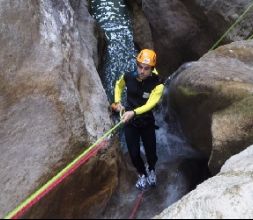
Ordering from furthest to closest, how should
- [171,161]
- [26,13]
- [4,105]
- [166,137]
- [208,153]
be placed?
[166,137] → [171,161] → [208,153] → [26,13] → [4,105]

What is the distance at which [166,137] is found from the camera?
29.1 ft

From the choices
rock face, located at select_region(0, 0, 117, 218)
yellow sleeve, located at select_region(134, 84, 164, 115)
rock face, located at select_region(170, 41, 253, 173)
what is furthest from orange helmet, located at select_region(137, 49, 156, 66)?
rock face, located at select_region(170, 41, 253, 173)

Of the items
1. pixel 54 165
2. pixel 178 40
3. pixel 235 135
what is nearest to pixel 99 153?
pixel 54 165

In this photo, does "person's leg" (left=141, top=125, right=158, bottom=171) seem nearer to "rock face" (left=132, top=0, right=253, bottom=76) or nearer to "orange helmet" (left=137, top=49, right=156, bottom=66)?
"orange helmet" (left=137, top=49, right=156, bottom=66)

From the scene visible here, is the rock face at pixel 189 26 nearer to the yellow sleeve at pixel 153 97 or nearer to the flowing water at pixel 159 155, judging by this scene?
the flowing water at pixel 159 155

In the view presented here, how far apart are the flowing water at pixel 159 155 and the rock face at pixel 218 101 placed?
0.47m

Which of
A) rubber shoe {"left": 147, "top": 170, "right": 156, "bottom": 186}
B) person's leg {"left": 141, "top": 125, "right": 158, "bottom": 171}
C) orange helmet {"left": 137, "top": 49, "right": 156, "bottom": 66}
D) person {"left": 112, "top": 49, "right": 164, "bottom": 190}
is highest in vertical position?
orange helmet {"left": 137, "top": 49, "right": 156, "bottom": 66}

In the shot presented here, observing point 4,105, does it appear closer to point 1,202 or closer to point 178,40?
point 1,202

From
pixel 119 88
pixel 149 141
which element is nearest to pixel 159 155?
pixel 149 141

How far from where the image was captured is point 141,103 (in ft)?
20.6

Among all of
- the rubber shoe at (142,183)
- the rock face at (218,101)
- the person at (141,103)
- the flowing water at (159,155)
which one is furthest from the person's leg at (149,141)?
the rock face at (218,101)

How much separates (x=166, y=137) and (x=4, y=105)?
4.01m

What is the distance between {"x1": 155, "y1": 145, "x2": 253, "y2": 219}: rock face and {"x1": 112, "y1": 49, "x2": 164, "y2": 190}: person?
166 centimetres

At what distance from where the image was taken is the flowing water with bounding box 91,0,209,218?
5617 mm
